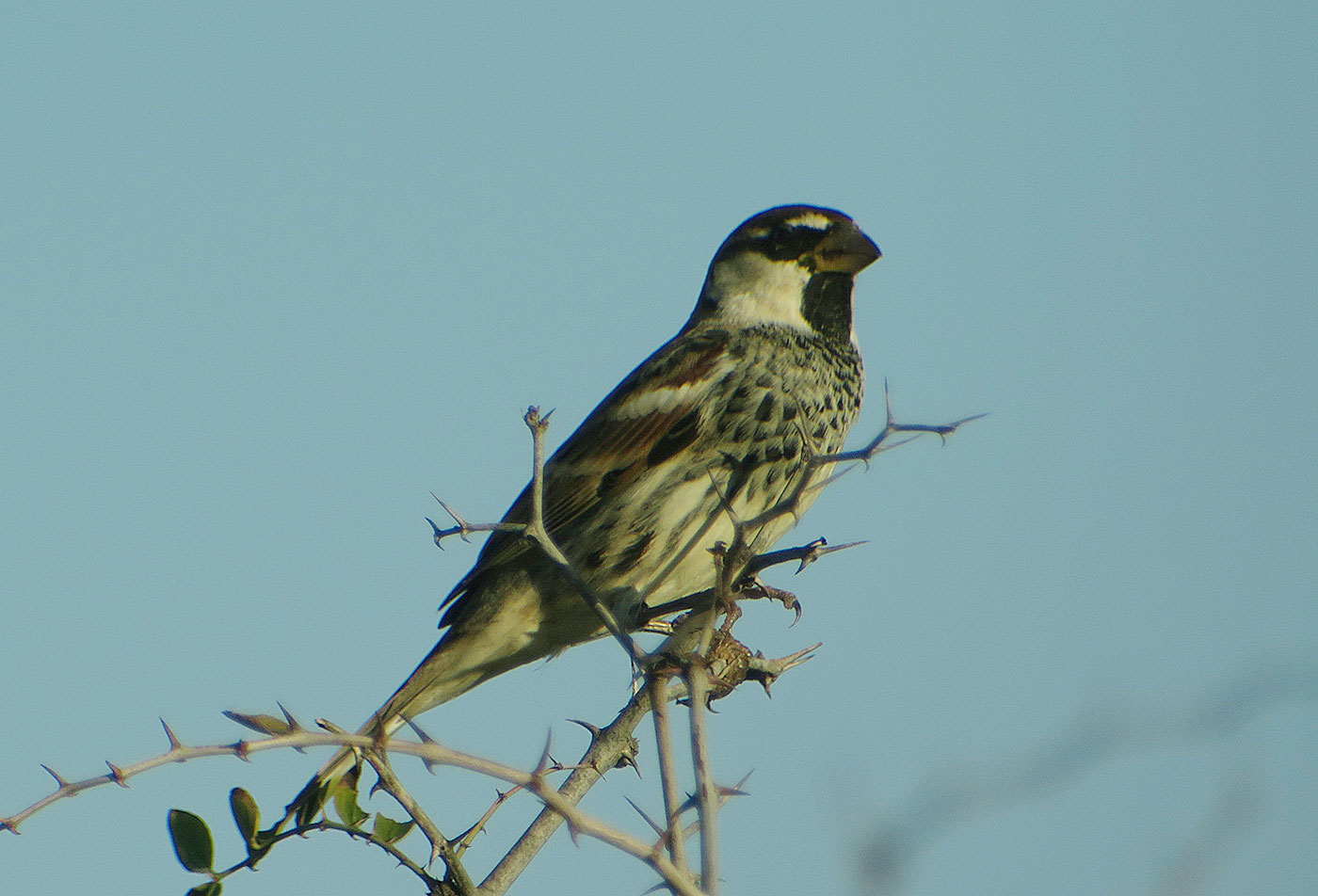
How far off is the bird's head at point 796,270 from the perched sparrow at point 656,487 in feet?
0.15

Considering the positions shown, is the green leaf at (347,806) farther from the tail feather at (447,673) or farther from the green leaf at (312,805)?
the tail feather at (447,673)

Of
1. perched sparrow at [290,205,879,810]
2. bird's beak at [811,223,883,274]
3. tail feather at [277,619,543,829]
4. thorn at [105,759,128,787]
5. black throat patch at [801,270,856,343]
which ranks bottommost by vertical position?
thorn at [105,759,128,787]

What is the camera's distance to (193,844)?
237cm

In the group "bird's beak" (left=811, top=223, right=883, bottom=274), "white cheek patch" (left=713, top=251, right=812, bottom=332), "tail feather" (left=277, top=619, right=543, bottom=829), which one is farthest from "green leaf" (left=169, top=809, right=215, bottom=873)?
"bird's beak" (left=811, top=223, right=883, bottom=274)

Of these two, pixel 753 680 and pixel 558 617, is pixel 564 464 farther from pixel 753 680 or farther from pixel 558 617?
pixel 753 680

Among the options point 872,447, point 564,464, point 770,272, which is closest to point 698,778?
point 872,447

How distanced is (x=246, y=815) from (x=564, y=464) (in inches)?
122

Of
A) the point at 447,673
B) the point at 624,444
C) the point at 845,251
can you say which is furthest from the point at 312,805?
the point at 845,251

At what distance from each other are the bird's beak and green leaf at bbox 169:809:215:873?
3844 mm

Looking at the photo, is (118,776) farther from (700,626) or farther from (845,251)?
(845,251)

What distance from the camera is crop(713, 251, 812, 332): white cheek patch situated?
5641 millimetres

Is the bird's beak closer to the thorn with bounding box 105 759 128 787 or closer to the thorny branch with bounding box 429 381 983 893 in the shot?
the thorny branch with bounding box 429 381 983 893

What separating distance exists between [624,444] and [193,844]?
295 centimetres

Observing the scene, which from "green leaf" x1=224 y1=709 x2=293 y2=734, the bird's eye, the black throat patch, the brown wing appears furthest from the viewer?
the bird's eye
